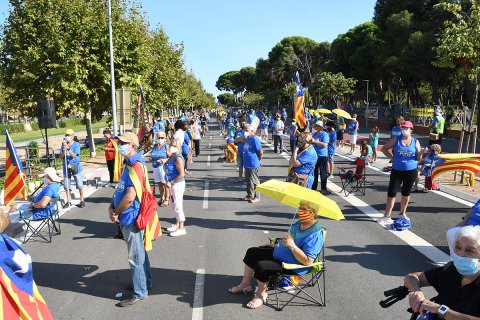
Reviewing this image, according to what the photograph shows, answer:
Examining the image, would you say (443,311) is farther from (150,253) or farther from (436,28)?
(436,28)

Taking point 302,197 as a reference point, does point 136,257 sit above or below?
below

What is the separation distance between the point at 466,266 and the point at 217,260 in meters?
3.99

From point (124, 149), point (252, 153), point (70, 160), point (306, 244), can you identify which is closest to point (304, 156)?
point (252, 153)

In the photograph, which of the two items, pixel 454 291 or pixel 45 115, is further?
pixel 45 115

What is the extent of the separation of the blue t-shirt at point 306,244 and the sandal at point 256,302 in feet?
1.71

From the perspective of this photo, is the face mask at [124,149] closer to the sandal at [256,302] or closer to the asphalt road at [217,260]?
the asphalt road at [217,260]

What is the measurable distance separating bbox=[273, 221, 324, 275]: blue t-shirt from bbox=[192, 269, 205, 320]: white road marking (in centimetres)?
108

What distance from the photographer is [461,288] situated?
9.73 feet

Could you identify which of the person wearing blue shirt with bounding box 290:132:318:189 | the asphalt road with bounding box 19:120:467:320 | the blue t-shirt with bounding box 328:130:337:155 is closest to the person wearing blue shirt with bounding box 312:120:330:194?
the asphalt road with bounding box 19:120:467:320

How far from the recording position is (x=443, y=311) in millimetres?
2766

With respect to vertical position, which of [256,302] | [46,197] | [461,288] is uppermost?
[461,288]

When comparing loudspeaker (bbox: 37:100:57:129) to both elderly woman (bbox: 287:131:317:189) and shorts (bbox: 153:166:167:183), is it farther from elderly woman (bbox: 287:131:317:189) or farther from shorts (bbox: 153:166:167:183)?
elderly woman (bbox: 287:131:317:189)

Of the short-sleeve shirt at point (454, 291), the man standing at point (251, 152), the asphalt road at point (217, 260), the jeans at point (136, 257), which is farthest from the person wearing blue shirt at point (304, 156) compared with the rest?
the short-sleeve shirt at point (454, 291)

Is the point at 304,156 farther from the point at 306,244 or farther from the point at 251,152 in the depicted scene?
the point at 306,244
